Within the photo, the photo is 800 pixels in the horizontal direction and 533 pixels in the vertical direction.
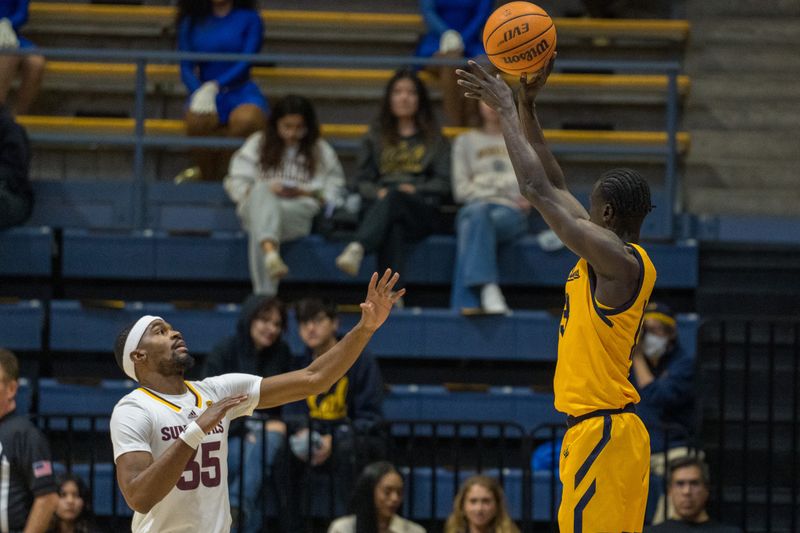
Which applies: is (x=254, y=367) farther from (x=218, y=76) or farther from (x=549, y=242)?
(x=218, y=76)

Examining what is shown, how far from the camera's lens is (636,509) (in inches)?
235

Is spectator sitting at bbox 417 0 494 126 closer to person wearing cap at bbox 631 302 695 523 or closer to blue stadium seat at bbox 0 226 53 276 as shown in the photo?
person wearing cap at bbox 631 302 695 523

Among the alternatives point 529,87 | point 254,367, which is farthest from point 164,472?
point 254,367

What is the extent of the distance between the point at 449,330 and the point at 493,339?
1.03 ft

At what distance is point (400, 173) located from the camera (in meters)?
10.7

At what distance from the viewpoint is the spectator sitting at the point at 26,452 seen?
810 cm

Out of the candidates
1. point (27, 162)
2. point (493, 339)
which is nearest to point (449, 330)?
point (493, 339)

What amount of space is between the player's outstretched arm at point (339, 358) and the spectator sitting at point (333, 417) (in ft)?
8.09

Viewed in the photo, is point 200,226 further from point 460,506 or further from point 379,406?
point 460,506

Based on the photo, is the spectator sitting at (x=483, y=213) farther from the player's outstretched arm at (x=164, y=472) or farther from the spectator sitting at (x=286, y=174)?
the player's outstretched arm at (x=164, y=472)

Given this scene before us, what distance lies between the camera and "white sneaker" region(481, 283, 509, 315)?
33.3 ft

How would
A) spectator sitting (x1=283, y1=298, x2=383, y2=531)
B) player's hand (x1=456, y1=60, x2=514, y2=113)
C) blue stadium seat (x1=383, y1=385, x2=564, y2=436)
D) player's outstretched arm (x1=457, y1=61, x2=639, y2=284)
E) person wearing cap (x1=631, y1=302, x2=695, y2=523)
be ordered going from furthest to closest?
blue stadium seat (x1=383, y1=385, x2=564, y2=436), person wearing cap (x1=631, y1=302, x2=695, y2=523), spectator sitting (x1=283, y1=298, x2=383, y2=531), player's hand (x1=456, y1=60, x2=514, y2=113), player's outstretched arm (x1=457, y1=61, x2=639, y2=284)

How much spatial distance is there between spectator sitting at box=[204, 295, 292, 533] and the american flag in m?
1.21

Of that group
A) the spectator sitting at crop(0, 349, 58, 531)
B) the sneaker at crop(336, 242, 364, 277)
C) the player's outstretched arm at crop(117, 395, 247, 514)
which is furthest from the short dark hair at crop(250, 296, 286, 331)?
the player's outstretched arm at crop(117, 395, 247, 514)
